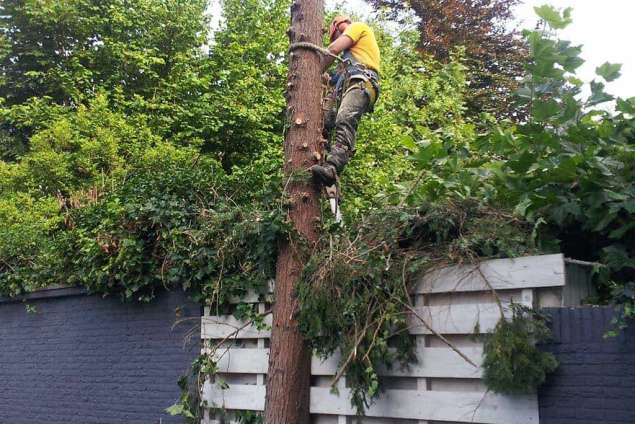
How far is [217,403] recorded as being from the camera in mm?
6156

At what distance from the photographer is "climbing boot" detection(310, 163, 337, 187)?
18.6ft

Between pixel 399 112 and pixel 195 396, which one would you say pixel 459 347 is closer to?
pixel 195 396

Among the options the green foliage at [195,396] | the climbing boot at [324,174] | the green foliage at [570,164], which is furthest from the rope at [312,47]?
the green foliage at [195,396]

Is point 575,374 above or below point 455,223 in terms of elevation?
below

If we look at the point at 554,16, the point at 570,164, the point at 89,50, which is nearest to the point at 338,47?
the point at 554,16

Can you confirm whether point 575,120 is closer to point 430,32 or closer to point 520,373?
point 520,373

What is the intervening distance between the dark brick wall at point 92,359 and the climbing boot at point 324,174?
1.94 m

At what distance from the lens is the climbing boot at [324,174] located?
18.6ft

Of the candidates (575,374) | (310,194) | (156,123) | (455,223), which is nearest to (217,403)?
(310,194)

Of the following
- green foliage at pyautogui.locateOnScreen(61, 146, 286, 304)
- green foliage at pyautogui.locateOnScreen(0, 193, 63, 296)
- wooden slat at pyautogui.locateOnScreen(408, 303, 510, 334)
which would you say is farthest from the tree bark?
green foliage at pyautogui.locateOnScreen(0, 193, 63, 296)

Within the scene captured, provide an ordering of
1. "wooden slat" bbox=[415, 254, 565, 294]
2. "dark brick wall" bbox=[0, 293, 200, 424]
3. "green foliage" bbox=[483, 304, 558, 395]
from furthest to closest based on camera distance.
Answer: "dark brick wall" bbox=[0, 293, 200, 424] → "wooden slat" bbox=[415, 254, 565, 294] → "green foliage" bbox=[483, 304, 558, 395]

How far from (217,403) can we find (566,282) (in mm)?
3317

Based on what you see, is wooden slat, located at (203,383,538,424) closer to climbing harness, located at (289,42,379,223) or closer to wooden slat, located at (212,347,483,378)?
wooden slat, located at (212,347,483,378)

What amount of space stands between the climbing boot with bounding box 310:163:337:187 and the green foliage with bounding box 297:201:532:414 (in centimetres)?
66
